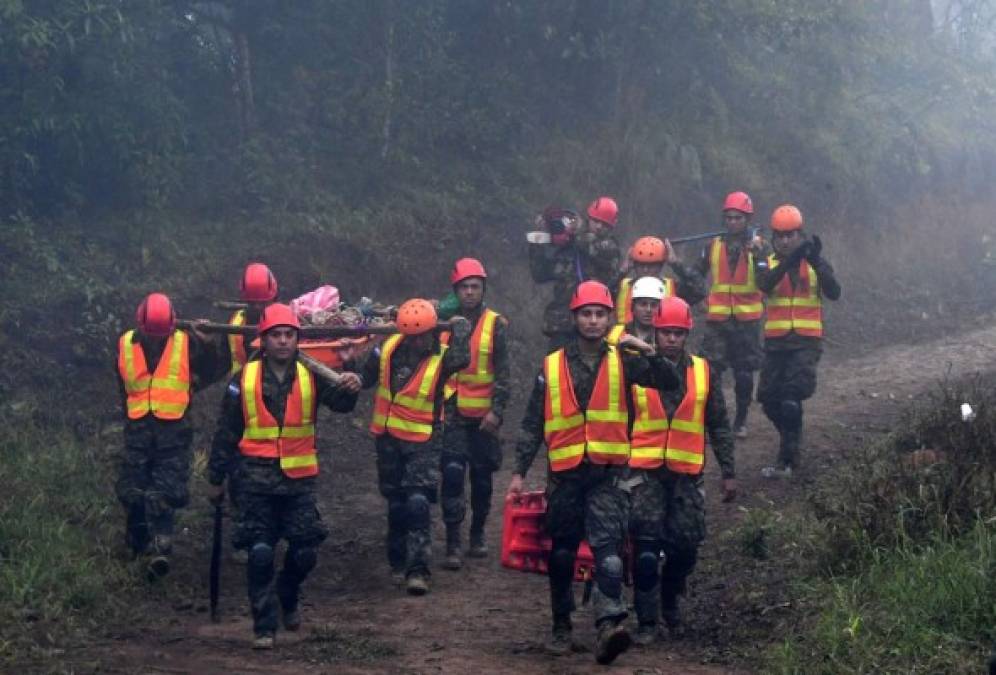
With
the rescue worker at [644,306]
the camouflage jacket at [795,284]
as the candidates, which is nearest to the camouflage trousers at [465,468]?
the rescue worker at [644,306]

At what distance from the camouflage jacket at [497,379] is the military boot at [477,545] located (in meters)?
0.85

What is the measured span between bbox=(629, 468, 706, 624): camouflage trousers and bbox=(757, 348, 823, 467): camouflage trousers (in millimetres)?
3789

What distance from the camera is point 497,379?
9820 millimetres

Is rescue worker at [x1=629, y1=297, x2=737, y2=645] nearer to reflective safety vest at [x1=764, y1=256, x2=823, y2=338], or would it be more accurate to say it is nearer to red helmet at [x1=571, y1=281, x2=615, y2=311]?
red helmet at [x1=571, y1=281, x2=615, y2=311]

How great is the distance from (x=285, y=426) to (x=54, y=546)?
2044 mm

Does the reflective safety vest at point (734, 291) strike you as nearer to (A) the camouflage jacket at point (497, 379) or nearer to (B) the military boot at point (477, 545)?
(A) the camouflage jacket at point (497, 379)

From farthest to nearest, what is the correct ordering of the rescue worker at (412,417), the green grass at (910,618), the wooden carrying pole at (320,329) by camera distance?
the wooden carrying pole at (320,329) → the rescue worker at (412,417) → the green grass at (910,618)

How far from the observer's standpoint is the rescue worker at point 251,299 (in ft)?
32.6

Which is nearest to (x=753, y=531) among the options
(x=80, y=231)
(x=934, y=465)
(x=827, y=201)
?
(x=934, y=465)

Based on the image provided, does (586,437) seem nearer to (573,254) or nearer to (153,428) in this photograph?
(153,428)

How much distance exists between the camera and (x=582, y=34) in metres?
18.8

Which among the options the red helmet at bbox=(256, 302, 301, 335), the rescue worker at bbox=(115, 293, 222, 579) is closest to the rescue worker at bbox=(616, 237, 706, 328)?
the red helmet at bbox=(256, 302, 301, 335)

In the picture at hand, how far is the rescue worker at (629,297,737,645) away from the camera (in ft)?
25.3

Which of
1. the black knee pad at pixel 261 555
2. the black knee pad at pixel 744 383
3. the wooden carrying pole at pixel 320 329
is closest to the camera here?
the black knee pad at pixel 261 555
